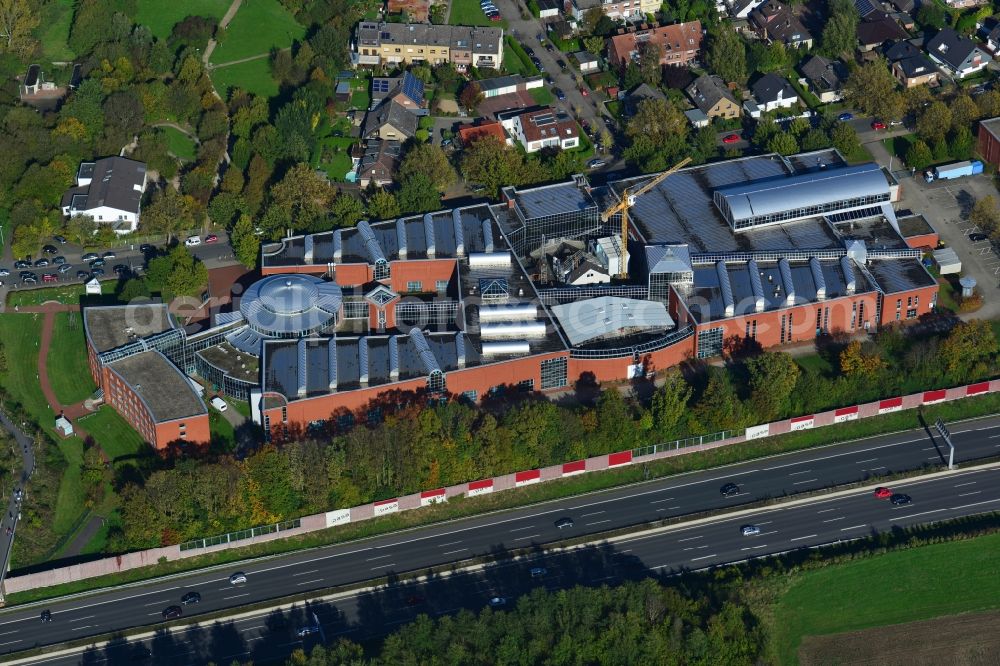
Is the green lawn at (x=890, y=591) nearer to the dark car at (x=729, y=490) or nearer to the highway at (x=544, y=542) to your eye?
the highway at (x=544, y=542)

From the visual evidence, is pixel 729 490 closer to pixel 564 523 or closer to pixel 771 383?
pixel 771 383

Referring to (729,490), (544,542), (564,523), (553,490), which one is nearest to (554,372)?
(553,490)

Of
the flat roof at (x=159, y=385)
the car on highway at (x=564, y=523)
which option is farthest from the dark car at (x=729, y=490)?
the flat roof at (x=159, y=385)

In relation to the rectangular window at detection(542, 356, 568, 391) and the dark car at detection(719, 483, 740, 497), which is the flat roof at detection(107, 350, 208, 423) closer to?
the rectangular window at detection(542, 356, 568, 391)

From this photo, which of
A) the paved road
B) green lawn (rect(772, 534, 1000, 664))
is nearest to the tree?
green lawn (rect(772, 534, 1000, 664))

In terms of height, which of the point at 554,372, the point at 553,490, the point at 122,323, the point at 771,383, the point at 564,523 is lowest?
the point at 564,523

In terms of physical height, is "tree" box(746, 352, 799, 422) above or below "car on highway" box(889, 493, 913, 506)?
above
